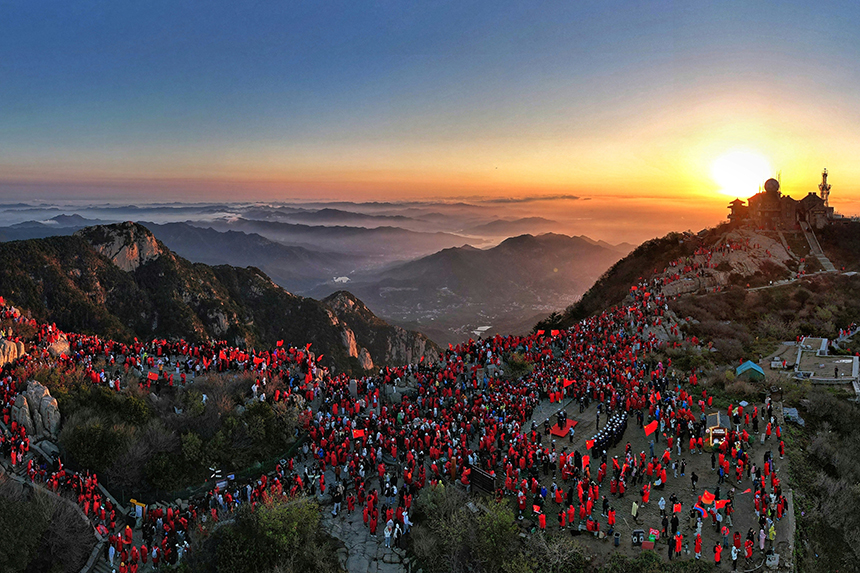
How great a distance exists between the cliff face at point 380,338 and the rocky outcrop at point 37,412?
73717mm

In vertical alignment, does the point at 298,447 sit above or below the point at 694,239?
below

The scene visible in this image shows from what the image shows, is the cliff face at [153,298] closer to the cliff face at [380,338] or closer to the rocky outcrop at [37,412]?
the cliff face at [380,338]

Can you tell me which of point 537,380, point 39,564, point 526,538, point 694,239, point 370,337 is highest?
point 694,239

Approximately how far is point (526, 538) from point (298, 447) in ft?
41.9

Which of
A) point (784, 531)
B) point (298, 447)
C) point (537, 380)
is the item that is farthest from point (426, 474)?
point (784, 531)

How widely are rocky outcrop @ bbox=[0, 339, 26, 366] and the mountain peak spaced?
2118 inches

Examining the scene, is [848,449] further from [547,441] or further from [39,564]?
[39,564]

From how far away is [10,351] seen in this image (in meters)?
29.4

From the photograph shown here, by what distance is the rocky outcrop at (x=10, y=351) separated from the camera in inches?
1136

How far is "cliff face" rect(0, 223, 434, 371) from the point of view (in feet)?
205

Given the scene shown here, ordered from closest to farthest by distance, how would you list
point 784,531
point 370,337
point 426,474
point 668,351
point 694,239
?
point 784,531 → point 426,474 → point 668,351 → point 694,239 → point 370,337

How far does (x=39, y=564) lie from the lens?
59.1 feet

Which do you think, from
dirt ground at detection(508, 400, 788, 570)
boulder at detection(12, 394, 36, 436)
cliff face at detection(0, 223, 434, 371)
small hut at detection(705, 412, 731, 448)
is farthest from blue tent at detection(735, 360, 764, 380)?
cliff face at detection(0, 223, 434, 371)

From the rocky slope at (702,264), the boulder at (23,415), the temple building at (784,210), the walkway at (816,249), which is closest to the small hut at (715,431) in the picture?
the rocky slope at (702,264)
